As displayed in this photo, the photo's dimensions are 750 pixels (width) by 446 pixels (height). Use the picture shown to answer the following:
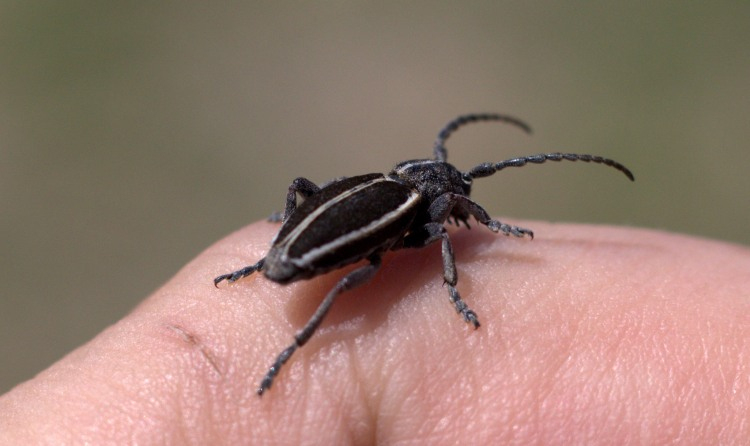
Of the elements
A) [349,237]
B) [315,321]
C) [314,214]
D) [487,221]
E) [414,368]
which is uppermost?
[314,214]

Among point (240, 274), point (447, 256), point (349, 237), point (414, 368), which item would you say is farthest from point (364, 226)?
point (414, 368)

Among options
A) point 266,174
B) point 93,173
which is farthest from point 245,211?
point 93,173

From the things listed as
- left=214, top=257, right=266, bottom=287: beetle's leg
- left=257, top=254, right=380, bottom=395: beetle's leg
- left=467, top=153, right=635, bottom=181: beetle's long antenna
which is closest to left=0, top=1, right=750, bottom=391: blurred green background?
left=467, top=153, right=635, bottom=181: beetle's long antenna

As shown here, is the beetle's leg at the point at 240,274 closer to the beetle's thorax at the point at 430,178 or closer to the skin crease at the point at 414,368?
the skin crease at the point at 414,368

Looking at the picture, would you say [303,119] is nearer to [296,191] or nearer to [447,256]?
[296,191]

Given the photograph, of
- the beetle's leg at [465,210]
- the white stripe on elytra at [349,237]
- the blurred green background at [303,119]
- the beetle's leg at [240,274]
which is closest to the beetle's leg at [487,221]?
the beetle's leg at [465,210]

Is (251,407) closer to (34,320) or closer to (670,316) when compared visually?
(670,316)

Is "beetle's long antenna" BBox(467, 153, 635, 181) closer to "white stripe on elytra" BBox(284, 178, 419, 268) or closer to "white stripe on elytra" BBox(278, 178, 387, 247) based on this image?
"white stripe on elytra" BBox(284, 178, 419, 268)
